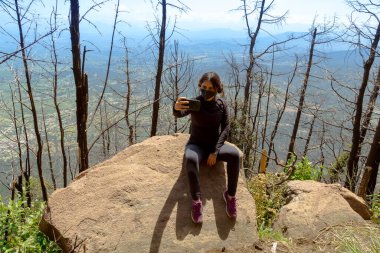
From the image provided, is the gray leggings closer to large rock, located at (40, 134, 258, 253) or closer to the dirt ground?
large rock, located at (40, 134, 258, 253)

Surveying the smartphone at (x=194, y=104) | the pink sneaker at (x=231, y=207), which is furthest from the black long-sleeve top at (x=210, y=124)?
the pink sneaker at (x=231, y=207)

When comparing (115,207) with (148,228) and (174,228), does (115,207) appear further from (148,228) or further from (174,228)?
(174,228)

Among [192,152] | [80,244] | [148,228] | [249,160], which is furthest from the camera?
[249,160]

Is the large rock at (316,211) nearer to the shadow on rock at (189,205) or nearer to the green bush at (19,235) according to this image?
the shadow on rock at (189,205)

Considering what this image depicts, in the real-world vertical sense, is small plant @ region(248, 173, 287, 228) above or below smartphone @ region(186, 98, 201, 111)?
below

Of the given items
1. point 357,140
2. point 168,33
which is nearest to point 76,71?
point 168,33

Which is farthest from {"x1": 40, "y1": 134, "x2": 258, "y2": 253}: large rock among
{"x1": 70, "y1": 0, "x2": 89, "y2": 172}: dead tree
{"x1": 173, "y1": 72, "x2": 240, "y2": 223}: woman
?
{"x1": 70, "y1": 0, "x2": 89, "y2": 172}: dead tree

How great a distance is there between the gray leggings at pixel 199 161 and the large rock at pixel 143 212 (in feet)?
0.75

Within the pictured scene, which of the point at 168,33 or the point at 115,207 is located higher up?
the point at 168,33

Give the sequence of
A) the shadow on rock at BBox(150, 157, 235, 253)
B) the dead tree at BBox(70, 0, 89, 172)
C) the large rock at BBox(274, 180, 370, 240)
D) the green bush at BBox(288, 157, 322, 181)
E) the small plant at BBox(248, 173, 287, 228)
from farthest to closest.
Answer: the green bush at BBox(288, 157, 322, 181), the dead tree at BBox(70, 0, 89, 172), the small plant at BBox(248, 173, 287, 228), the large rock at BBox(274, 180, 370, 240), the shadow on rock at BBox(150, 157, 235, 253)

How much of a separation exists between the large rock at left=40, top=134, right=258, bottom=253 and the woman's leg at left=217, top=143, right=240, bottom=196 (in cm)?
23

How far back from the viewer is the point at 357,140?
10.4 m

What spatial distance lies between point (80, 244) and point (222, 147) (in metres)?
1.88

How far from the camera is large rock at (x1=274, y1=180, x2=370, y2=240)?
420 centimetres
